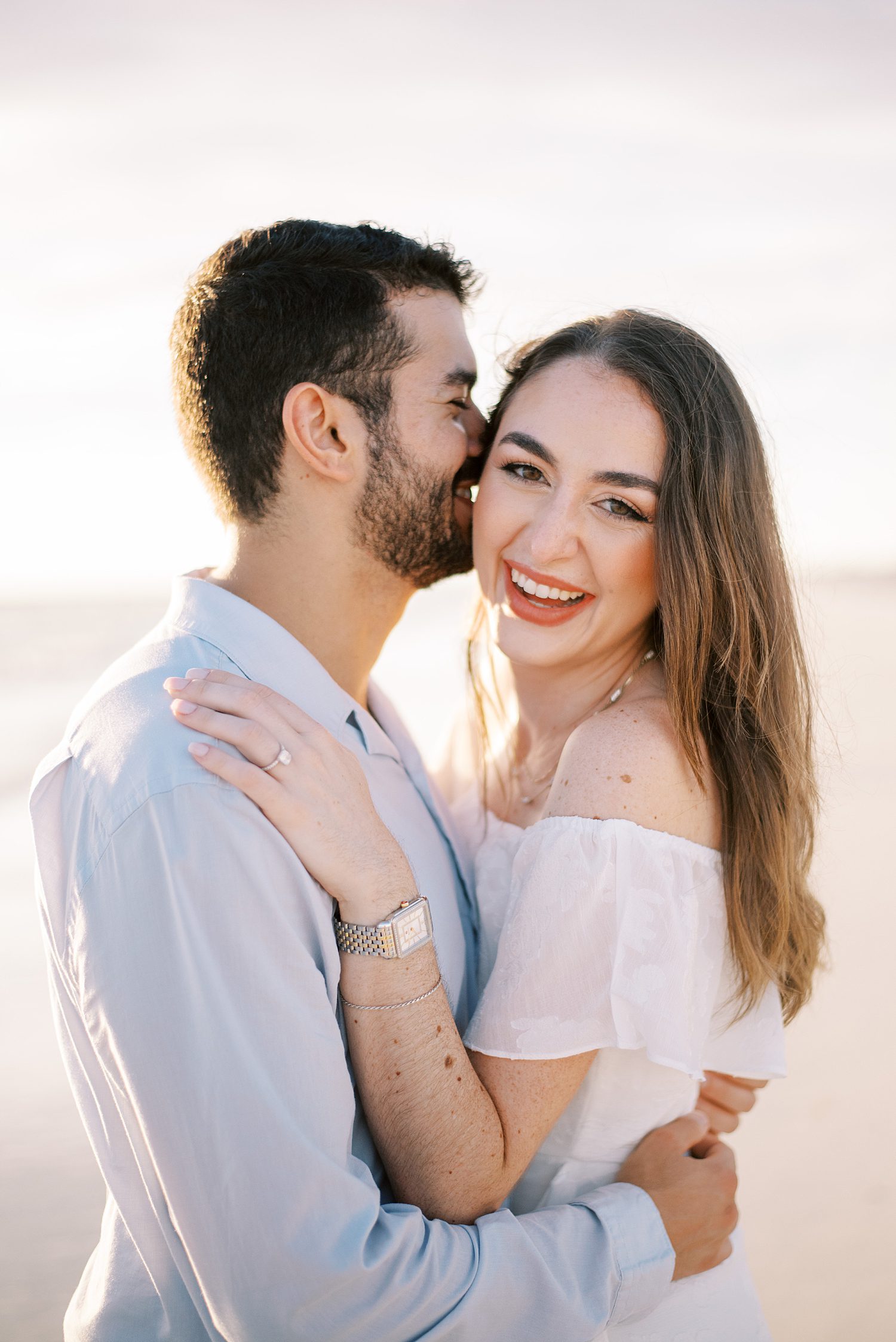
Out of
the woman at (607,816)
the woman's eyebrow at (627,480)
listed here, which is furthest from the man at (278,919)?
the woman's eyebrow at (627,480)

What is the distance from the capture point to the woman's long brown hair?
239cm

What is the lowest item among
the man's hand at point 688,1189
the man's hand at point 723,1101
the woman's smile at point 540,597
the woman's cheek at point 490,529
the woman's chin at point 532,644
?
the man's hand at point 723,1101

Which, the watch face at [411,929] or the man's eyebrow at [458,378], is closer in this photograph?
the watch face at [411,929]

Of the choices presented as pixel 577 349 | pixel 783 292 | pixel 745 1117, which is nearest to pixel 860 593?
pixel 783 292

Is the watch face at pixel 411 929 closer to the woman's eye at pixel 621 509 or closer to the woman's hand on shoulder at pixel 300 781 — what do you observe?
the woman's hand on shoulder at pixel 300 781

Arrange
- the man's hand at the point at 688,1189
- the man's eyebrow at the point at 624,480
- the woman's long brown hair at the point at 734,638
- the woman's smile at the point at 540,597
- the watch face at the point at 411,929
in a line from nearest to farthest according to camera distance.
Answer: the watch face at the point at 411,929 < the man's hand at the point at 688,1189 < the woman's long brown hair at the point at 734,638 < the man's eyebrow at the point at 624,480 < the woman's smile at the point at 540,597

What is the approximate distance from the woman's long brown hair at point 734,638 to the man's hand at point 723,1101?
0.31m

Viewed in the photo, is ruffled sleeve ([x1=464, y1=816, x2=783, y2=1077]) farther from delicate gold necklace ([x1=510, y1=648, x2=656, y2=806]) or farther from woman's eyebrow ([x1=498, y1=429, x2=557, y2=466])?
woman's eyebrow ([x1=498, y1=429, x2=557, y2=466])

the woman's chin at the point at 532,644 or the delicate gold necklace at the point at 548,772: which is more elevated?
the woman's chin at the point at 532,644

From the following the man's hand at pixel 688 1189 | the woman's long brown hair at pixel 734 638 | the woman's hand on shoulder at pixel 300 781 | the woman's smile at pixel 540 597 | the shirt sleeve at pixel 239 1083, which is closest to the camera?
the shirt sleeve at pixel 239 1083

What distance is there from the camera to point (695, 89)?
934cm

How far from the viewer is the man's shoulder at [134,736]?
67.2 inches

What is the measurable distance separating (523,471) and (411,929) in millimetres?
1264

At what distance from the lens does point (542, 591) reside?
2660mm
